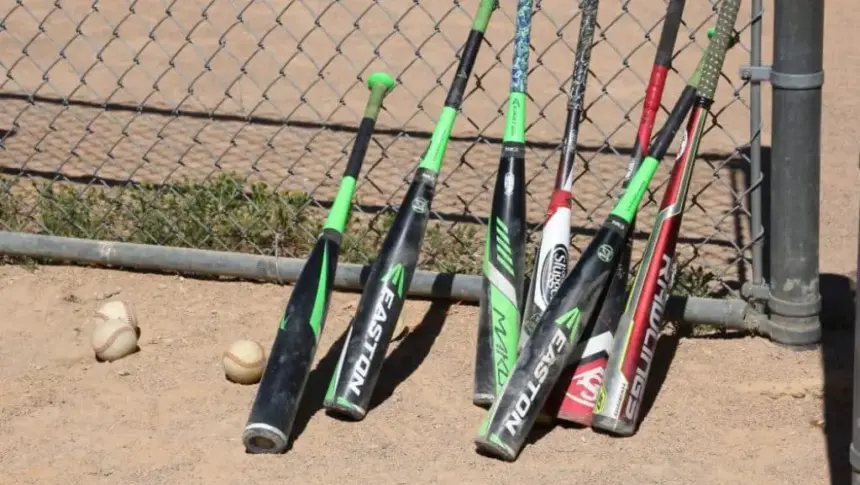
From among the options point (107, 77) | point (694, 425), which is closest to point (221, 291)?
point (694, 425)

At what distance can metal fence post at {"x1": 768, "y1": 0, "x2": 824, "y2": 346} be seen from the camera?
3.61 m

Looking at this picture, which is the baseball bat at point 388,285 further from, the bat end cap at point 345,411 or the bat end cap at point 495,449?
the bat end cap at point 495,449

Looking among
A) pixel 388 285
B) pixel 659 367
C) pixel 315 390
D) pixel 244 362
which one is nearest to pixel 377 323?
pixel 388 285

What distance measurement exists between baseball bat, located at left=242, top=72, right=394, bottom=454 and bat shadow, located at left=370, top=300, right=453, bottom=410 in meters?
0.31

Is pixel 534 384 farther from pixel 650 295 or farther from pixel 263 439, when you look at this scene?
pixel 263 439

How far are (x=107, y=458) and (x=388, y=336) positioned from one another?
85cm

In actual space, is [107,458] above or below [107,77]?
below

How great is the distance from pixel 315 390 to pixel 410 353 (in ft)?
1.20

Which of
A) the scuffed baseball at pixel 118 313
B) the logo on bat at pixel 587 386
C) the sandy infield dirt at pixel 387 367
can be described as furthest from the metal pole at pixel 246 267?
the logo on bat at pixel 587 386

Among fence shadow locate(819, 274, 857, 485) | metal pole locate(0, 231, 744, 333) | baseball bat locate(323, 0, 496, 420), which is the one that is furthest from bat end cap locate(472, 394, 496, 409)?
fence shadow locate(819, 274, 857, 485)

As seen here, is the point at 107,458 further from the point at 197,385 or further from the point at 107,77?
the point at 107,77

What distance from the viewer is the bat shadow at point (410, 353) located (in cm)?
380

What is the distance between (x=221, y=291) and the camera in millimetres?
4422

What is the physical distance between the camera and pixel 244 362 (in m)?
3.79
